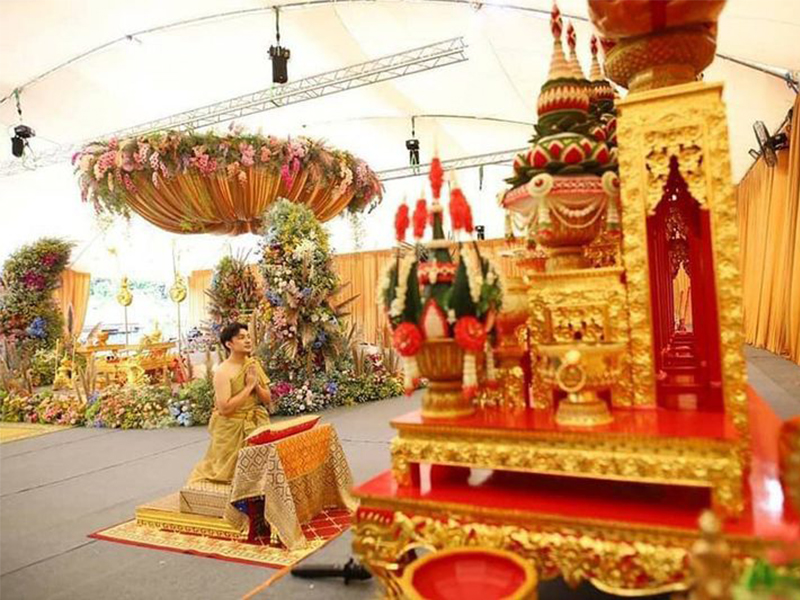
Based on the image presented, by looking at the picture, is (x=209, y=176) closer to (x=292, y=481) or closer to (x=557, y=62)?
(x=292, y=481)

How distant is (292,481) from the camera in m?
2.99

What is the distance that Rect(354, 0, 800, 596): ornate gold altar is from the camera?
4.23 ft

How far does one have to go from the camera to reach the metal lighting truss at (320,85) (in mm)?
7820

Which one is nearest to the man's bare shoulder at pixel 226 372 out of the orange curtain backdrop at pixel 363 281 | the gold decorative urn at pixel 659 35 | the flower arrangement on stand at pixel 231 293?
the gold decorative urn at pixel 659 35

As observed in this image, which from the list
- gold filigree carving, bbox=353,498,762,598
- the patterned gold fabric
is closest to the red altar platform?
gold filigree carving, bbox=353,498,762,598

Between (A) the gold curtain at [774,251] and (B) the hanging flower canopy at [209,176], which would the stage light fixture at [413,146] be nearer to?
(B) the hanging flower canopy at [209,176]

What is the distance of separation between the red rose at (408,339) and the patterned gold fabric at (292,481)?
5.14 feet

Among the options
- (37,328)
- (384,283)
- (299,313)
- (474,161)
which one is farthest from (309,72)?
(384,283)

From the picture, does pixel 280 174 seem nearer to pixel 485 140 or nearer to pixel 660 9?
pixel 660 9

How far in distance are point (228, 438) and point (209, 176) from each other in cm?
339

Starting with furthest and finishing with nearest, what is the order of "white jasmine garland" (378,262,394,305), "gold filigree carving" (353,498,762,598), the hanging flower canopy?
the hanging flower canopy
"white jasmine garland" (378,262,394,305)
"gold filigree carving" (353,498,762,598)

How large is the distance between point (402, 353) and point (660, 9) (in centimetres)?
120

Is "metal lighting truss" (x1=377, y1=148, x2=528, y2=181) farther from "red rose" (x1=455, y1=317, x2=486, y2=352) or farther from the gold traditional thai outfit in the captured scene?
"red rose" (x1=455, y1=317, x2=486, y2=352)

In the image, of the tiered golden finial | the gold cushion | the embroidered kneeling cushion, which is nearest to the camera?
the tiered golden finial
